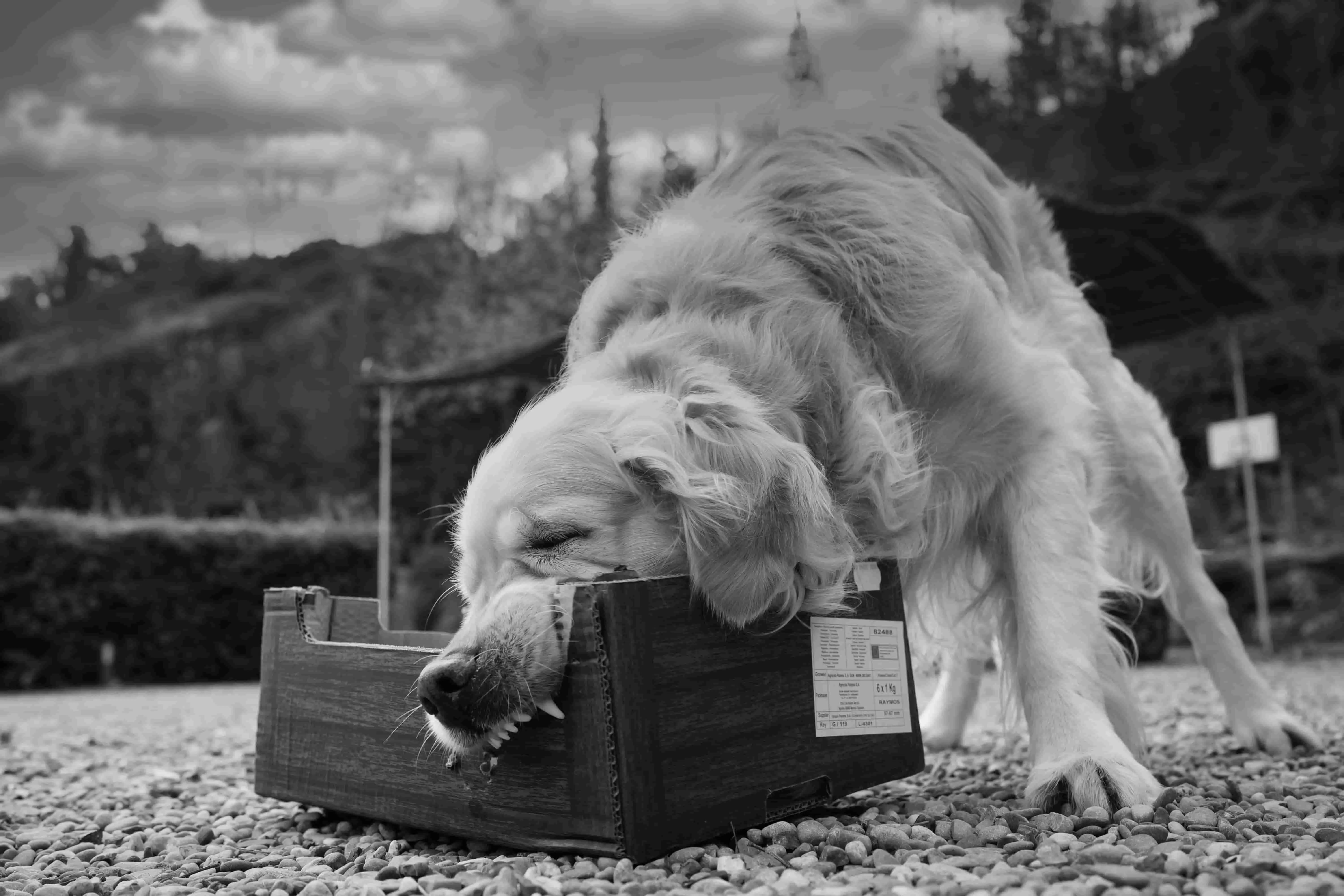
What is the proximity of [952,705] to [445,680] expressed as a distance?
2.48 m

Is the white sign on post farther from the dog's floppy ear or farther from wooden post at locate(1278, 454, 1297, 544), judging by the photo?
the dog's floppy ear

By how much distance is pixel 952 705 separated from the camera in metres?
3.87

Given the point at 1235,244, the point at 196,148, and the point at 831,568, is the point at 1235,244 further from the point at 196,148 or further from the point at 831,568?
the point at 196,148

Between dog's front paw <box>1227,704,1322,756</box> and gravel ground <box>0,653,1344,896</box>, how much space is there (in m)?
0.07

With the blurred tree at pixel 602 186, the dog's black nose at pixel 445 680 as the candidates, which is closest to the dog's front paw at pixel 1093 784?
the dog's black nose at pixel 445 680

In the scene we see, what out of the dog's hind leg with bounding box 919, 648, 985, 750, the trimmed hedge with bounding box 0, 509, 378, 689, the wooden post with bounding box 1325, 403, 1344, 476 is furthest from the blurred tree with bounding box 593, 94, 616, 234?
the dog's hind leg with bounding box 919, 648, 985, 750

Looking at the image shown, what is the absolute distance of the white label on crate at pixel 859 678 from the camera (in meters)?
2.21

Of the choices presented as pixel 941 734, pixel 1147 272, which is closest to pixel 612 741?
pixel 941 734

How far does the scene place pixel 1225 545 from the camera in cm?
1427

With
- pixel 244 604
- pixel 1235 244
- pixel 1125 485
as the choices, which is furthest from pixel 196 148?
pixel 1125 485

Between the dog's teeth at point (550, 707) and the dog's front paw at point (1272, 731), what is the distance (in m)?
2.50

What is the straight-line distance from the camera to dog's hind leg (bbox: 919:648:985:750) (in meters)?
3.83

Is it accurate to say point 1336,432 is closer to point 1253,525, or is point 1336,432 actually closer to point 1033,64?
point 1253,525

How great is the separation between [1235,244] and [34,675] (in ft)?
56.7
